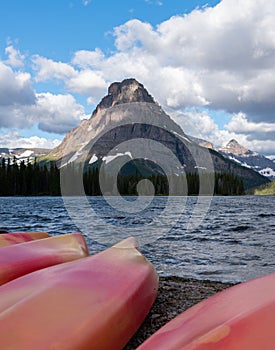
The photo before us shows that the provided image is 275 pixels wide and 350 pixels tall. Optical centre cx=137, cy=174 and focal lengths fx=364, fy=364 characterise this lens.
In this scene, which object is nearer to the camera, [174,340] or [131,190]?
[174,340]

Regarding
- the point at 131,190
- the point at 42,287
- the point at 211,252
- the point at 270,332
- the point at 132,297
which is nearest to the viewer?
the point at 270,332

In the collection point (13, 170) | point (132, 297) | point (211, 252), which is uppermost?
point (13, 170)

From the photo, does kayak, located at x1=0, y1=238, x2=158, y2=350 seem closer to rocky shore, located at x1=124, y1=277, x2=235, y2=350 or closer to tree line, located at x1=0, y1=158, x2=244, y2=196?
rocky shore, located at x1=124, y1=277, x2=235, y2=350

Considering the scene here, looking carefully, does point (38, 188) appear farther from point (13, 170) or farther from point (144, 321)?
point (144, 321)

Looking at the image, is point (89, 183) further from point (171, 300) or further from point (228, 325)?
point (228, 325)

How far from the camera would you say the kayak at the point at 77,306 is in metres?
2.74

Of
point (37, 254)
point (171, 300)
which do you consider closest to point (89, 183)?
point (37, 254)

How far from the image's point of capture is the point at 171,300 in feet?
18.0

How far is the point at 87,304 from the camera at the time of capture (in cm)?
323

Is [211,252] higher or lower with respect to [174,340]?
lower

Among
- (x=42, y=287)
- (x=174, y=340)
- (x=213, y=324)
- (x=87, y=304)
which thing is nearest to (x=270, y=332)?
(x=213, y=324)

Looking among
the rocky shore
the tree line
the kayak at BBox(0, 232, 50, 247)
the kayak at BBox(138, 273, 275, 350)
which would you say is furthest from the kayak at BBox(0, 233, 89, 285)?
the tree line

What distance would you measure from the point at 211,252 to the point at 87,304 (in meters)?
9.22

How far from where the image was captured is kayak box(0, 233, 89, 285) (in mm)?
4811
